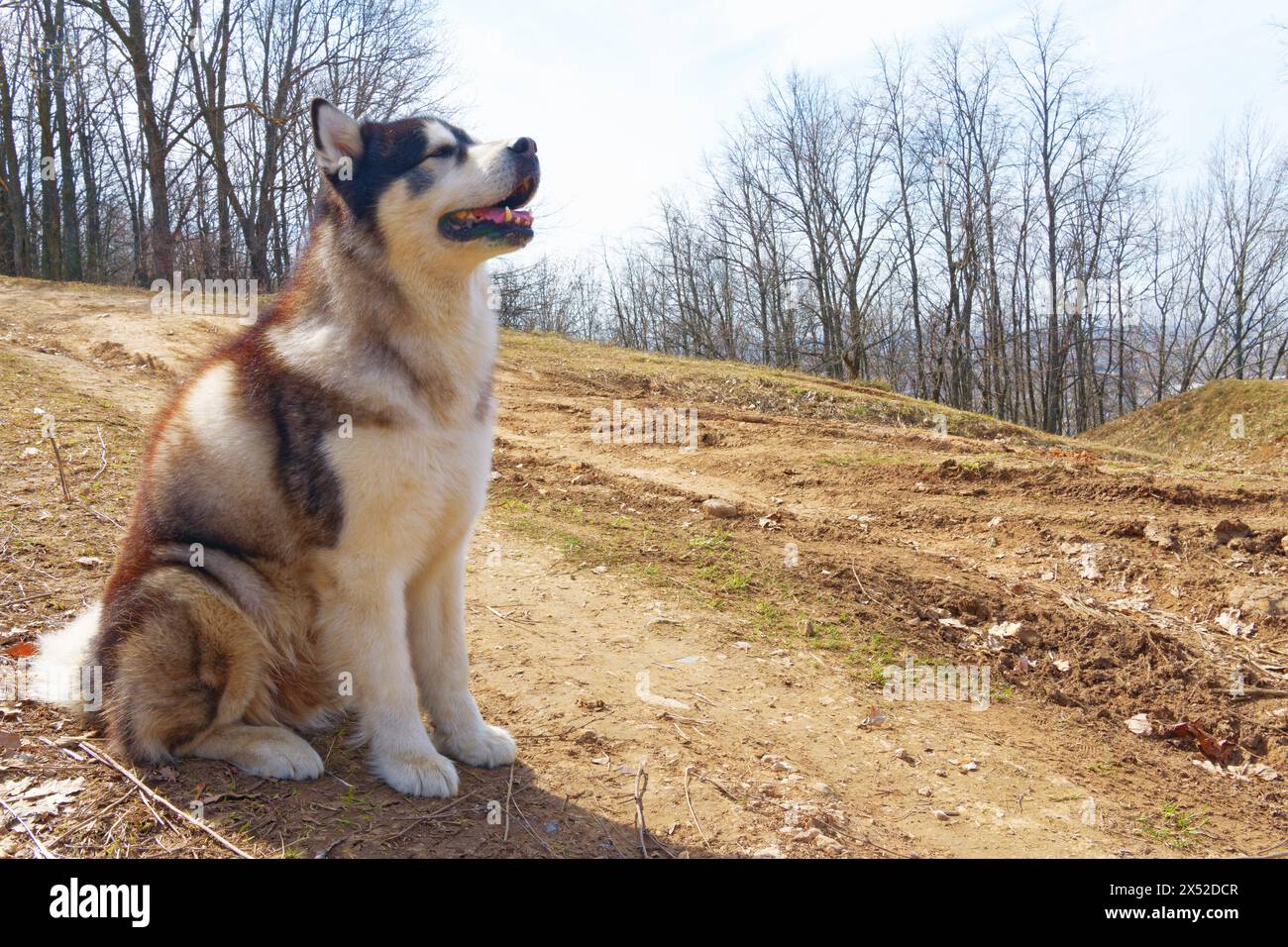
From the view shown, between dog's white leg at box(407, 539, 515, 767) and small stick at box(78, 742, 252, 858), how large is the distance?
951 millimetres

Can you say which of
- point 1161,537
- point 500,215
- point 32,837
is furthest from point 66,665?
point 1161,537

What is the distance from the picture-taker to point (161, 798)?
2.98 m

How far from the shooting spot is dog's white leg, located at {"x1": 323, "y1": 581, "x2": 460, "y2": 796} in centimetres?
316

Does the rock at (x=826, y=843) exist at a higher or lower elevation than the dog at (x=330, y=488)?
lower

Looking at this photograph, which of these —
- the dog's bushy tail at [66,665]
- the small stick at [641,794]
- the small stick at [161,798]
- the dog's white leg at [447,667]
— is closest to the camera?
the small stick at [161,798]

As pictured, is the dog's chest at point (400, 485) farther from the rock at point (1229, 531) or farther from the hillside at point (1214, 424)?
the hillside at point (1214, 424)

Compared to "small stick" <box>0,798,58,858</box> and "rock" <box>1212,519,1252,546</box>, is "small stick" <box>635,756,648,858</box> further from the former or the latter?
"rock" <box>1212,519,1252,546</box>

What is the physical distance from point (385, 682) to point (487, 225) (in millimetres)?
1724

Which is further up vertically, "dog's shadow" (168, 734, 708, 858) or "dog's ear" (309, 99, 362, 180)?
"dog's ear" (309, 99, 362, 180)

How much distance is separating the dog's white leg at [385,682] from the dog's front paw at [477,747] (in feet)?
0.91

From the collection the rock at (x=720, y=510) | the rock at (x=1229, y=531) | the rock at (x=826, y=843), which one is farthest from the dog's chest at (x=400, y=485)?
the rock at (x=1229, y=531)

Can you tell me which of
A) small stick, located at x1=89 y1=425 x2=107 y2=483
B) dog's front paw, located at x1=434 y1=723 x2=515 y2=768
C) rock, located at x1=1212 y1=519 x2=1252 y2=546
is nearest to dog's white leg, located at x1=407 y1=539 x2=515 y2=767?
dog's front paw, located at x1=434 y1=723 x2=515 y2=768

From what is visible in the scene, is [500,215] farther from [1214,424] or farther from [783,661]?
[1214,424]

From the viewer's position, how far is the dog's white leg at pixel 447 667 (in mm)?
3568
